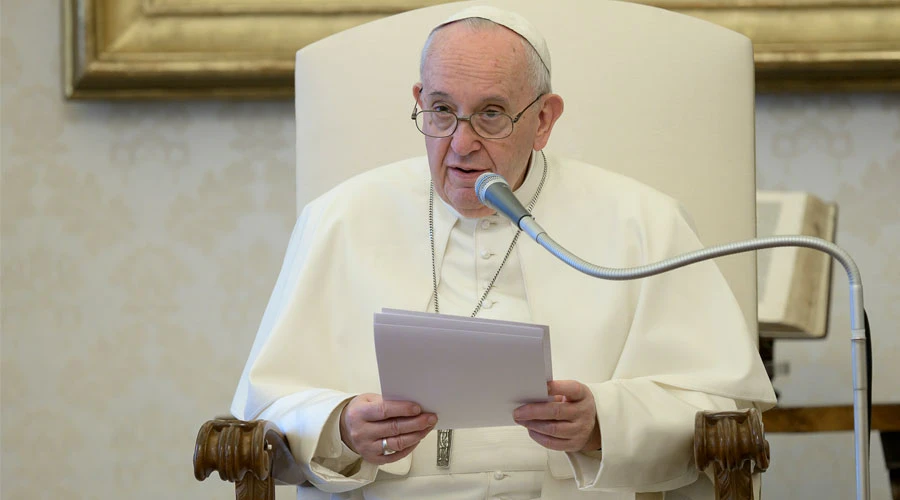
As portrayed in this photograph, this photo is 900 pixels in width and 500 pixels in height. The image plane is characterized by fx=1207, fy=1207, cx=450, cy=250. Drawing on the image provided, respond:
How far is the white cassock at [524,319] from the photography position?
2219mm

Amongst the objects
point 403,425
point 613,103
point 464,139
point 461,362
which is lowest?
point 403,425

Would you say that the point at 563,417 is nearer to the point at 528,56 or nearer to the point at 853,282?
the point at 853,282

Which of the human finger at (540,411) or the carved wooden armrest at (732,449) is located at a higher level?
the human finger at (540,411)

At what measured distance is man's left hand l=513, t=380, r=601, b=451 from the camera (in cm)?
202

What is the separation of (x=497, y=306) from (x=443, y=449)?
13.9 inches

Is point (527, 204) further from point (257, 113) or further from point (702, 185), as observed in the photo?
point (257, 113)

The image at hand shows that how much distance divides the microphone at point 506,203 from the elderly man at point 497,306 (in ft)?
1.38

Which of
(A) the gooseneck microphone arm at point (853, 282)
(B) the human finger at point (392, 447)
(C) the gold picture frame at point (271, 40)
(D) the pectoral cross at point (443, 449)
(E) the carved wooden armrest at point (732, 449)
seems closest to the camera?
(A) the gooseneck microphone arm at point (853, 282)

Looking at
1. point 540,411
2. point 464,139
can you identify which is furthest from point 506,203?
point 464,139

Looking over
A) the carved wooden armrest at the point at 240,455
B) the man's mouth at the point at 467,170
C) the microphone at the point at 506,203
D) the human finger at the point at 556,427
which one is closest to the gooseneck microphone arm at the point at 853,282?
the microphone at the point at 506,203

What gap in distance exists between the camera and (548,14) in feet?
9.65

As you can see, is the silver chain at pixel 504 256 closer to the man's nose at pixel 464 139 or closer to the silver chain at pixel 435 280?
the silver chain at pixel 435 280

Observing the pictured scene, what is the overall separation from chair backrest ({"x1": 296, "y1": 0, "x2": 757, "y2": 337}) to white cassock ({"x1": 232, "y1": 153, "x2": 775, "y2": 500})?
17cm

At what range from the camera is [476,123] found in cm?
245
